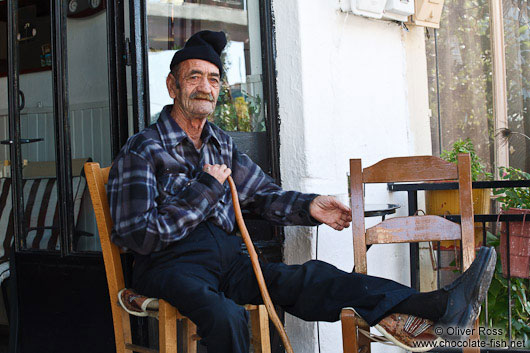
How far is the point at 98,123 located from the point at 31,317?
959mm

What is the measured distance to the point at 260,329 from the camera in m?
2.16

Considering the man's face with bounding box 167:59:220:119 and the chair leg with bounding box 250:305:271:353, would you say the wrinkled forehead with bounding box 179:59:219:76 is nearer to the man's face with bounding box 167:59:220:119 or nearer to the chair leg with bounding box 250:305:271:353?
the man's face with bounding box 167:59:220:119

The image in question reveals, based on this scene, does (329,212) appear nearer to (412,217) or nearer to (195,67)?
(412,217)

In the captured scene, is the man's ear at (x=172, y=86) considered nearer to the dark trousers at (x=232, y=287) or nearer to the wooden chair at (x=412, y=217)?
the dark trousers at (x=232, y=287)

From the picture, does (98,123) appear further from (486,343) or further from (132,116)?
(486,343)

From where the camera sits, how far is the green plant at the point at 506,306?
313 cm

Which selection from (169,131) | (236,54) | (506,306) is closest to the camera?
(169,131)

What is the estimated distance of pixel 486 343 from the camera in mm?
3121

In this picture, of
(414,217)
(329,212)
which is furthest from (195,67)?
(414,217)

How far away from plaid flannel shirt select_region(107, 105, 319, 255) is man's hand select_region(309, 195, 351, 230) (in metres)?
0.03

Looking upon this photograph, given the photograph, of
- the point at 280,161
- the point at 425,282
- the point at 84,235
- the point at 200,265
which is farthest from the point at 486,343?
the point at 84,235

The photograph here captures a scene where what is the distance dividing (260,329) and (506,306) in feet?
5.48

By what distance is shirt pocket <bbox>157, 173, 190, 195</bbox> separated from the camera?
2055mm

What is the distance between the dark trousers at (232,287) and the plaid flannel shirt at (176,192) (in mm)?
77
